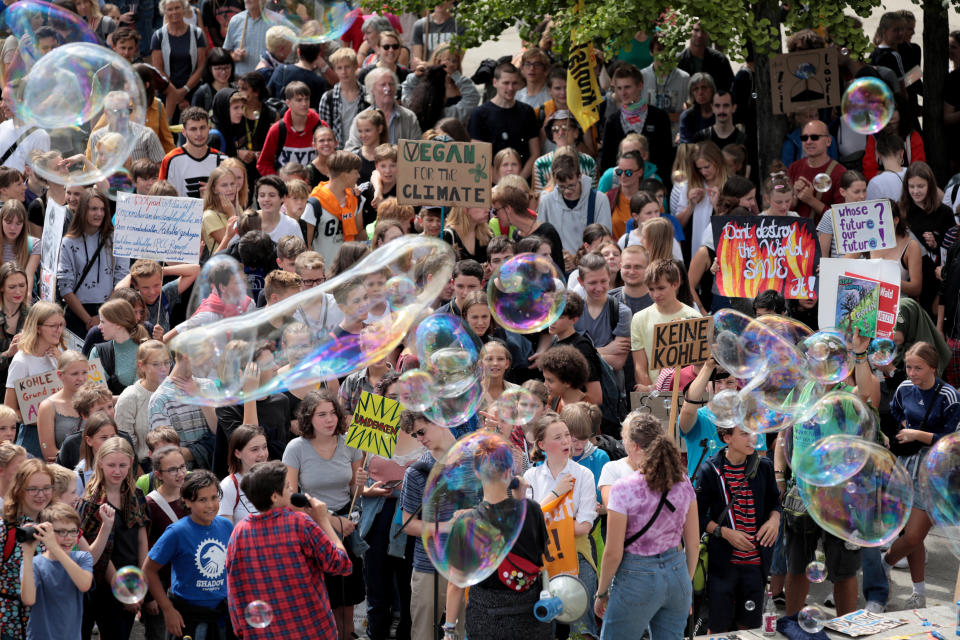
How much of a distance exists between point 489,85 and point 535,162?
9.41 ft

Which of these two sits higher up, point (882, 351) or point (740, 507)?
point (882, 351)

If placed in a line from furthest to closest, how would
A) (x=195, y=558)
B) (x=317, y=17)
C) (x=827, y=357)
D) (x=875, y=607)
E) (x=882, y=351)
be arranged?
(x=317, y=17), (x=882, y=351), (x=875, y=607), (x=827, y=357), (x=195, y=558)

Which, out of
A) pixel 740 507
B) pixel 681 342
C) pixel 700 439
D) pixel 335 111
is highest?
pixel 335 111

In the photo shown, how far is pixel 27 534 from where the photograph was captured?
683 cm

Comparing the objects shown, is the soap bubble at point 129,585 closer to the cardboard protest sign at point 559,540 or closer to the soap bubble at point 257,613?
the soap bubble at point 257,613

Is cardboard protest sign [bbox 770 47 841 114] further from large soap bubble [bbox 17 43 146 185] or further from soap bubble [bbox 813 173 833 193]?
large soap bubble [bbox 17 43 146 185]

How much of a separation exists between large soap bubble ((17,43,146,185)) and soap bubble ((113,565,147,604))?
3.08m

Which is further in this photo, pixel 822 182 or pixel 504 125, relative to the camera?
pixel 504 125

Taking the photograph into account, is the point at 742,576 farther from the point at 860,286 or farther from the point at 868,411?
the point at 860,286

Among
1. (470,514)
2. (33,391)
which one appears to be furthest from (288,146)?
(470,514)

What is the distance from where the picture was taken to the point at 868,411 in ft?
25.9

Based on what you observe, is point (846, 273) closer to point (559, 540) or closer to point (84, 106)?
point (559, 540)

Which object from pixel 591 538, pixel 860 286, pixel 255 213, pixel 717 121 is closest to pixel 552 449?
pixel 591 538

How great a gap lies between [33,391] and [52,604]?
6.60ft
